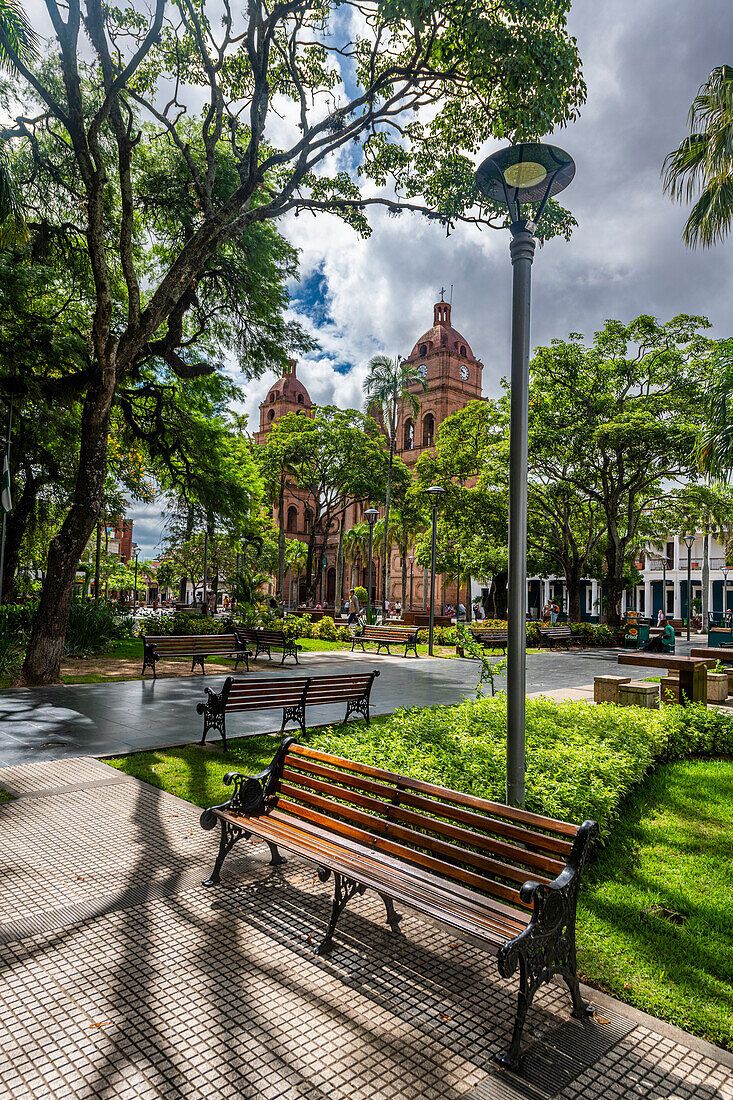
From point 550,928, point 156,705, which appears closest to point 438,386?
point 156,705

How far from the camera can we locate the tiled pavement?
2.54 meters

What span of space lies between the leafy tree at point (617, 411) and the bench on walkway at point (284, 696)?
18.6 metres

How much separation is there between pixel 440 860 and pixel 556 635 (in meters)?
23.8

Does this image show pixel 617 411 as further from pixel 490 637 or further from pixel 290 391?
pixel 290 391

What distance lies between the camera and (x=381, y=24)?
9.68 metres

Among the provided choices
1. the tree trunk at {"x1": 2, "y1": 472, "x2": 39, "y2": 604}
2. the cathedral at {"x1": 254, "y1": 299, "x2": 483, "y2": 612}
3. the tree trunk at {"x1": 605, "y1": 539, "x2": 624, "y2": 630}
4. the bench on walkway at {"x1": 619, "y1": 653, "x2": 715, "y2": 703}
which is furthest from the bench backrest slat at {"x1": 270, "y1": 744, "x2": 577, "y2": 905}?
the cathedral at {"x1": 254, "y1": 299, "x2": 483, "y2": 612}

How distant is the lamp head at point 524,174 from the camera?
4488 millimetres

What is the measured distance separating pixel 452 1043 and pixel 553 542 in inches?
1189

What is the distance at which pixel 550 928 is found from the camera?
9.20 feet

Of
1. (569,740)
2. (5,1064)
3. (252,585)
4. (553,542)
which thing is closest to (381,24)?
(569,740)

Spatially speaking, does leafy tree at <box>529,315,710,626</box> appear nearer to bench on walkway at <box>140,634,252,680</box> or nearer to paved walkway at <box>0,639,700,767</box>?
paved walkway at <box>0,639,700,767</box>

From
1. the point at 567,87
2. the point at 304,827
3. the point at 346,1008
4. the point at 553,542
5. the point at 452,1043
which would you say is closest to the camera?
the point at 452,1043

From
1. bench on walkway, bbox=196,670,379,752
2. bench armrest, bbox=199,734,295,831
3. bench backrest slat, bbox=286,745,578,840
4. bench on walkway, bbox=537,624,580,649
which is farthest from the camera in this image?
bench on walkway, bbox=537,624,580,649

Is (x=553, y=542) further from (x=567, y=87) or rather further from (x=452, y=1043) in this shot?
(x=452, y=1043)
